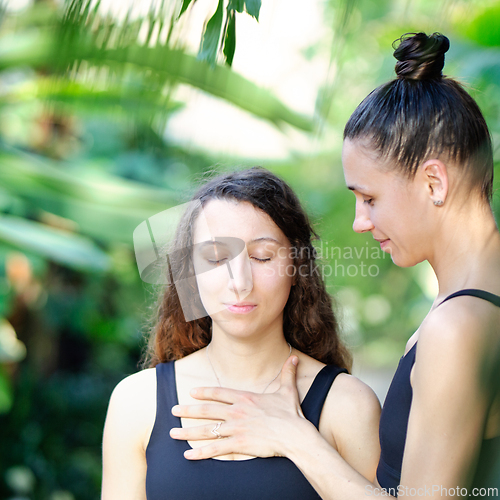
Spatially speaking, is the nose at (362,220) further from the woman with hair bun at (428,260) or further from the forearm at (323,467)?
the forearm at (323,467)

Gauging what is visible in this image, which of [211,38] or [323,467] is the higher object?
[211,38]

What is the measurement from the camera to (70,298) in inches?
194

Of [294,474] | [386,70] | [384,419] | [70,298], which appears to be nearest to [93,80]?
[384,419]

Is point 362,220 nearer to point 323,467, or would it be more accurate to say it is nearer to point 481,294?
point 481,294

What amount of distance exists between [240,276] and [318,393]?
388 mm

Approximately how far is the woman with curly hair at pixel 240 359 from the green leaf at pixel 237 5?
2.36 feet

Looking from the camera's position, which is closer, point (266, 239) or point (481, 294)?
point (481, 294)

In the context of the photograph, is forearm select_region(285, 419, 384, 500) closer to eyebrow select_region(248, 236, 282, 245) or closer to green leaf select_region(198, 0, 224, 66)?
eyebrow select_region(248, 236, 282, 245)

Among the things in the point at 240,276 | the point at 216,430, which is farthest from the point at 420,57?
the point at 216,430

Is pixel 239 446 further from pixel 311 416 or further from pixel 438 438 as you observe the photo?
pixel 438 438

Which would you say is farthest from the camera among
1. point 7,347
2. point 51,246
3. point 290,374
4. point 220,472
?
point 7,347

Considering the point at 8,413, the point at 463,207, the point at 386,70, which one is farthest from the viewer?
the point at 8,413

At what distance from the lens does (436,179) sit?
109 cm

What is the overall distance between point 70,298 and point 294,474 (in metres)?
4.07
